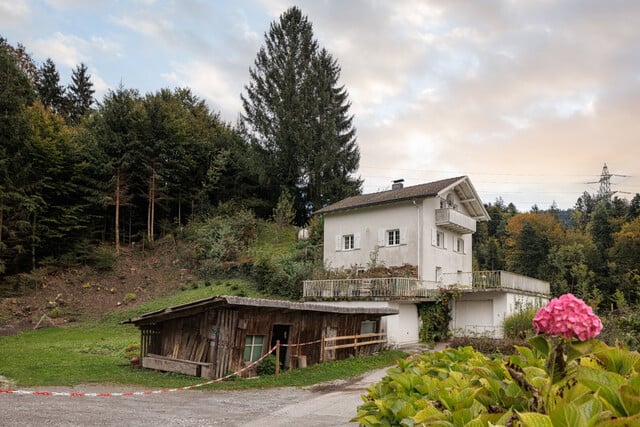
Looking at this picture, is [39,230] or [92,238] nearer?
[39,230]

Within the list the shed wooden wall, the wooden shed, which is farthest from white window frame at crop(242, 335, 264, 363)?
the shed wooden wall

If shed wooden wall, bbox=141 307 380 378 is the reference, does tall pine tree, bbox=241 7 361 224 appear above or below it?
above

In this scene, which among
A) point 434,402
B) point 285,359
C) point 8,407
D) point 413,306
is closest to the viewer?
point 434,402

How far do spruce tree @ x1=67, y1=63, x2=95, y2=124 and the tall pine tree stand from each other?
2267 centimetres

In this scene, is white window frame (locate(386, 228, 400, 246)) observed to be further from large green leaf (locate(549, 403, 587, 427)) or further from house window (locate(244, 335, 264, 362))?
large green leaf (locate(549, 403, 587, 427))

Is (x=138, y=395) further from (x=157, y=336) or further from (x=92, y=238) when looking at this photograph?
(x=92, y=238)

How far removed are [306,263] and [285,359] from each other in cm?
1533

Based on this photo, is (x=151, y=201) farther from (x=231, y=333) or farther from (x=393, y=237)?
(x=231, y=333)

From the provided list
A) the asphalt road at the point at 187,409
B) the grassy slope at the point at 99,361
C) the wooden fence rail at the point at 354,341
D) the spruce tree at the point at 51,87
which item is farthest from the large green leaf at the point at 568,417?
the spruce tree at the point at 51,87

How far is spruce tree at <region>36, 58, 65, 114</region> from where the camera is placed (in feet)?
178

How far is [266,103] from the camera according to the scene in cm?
4712

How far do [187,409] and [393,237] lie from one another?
20.7 meters

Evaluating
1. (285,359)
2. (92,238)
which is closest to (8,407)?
(285,359)

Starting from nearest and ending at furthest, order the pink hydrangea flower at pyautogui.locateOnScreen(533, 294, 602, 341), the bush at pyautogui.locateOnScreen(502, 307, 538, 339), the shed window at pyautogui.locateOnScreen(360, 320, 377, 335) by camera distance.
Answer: the pink hydrangea flower at pyautogui.locateOnScreen(533, 294, 602, 341) < the shed window at pyautogui.locateOnScreen(360, 320, 377, 335) < the bush at pyautogui.locateOnScreen(502, 307, 538, 339)
